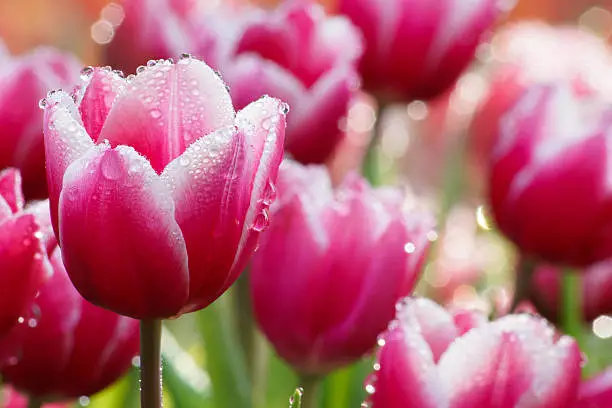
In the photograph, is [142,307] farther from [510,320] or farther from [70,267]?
[510,320]

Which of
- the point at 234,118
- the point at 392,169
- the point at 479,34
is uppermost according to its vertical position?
the point at 234,118

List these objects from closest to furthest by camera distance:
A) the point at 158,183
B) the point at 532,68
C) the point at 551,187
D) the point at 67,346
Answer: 1. the point at 158,183
2. the point at 67,346
3. the point at 551,187
4. the point at 532,68

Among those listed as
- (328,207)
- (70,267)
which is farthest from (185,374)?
(70,267)

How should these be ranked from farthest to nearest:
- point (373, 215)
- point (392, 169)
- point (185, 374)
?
point (392, 169), point (185, 374), point (373, 215)

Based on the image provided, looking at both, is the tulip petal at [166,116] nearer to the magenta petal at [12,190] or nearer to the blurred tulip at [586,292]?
the magenta petal at [12,190]

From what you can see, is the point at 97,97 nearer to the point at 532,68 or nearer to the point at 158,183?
the point at 158,183

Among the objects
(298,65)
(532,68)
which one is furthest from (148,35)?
(532,68)
